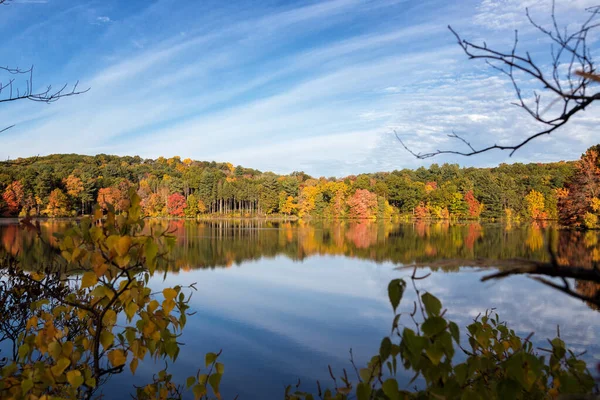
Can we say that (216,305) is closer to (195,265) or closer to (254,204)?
(195,265)

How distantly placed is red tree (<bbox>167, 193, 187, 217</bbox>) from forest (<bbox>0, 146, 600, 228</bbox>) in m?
0.15

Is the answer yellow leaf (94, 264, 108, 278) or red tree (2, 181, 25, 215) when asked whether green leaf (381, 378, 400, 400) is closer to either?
yellow leaf (94, 264, 108, 278)

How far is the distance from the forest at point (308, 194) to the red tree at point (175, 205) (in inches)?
6.0

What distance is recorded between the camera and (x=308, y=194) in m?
67.2

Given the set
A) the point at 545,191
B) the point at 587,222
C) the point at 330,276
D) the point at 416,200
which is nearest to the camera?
the point at 330,276

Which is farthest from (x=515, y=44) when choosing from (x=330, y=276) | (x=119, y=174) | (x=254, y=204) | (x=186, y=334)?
(x=119, y=174)

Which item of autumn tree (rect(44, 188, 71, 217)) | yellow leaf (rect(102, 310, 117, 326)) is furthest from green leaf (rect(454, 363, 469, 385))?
autumn tree (rect(44, 188, 71, 217))

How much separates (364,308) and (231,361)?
13.3 feet

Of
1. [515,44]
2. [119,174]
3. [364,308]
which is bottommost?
[364,308]

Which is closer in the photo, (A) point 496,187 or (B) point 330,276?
(B) point 330,276

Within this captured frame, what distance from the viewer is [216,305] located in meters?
9.61

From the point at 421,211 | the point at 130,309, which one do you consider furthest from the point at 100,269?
the point at 421,211

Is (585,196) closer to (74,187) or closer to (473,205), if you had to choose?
(473,205)

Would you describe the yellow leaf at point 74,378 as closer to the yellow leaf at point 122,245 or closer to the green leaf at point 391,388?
the yellow leaf at point 122,245
